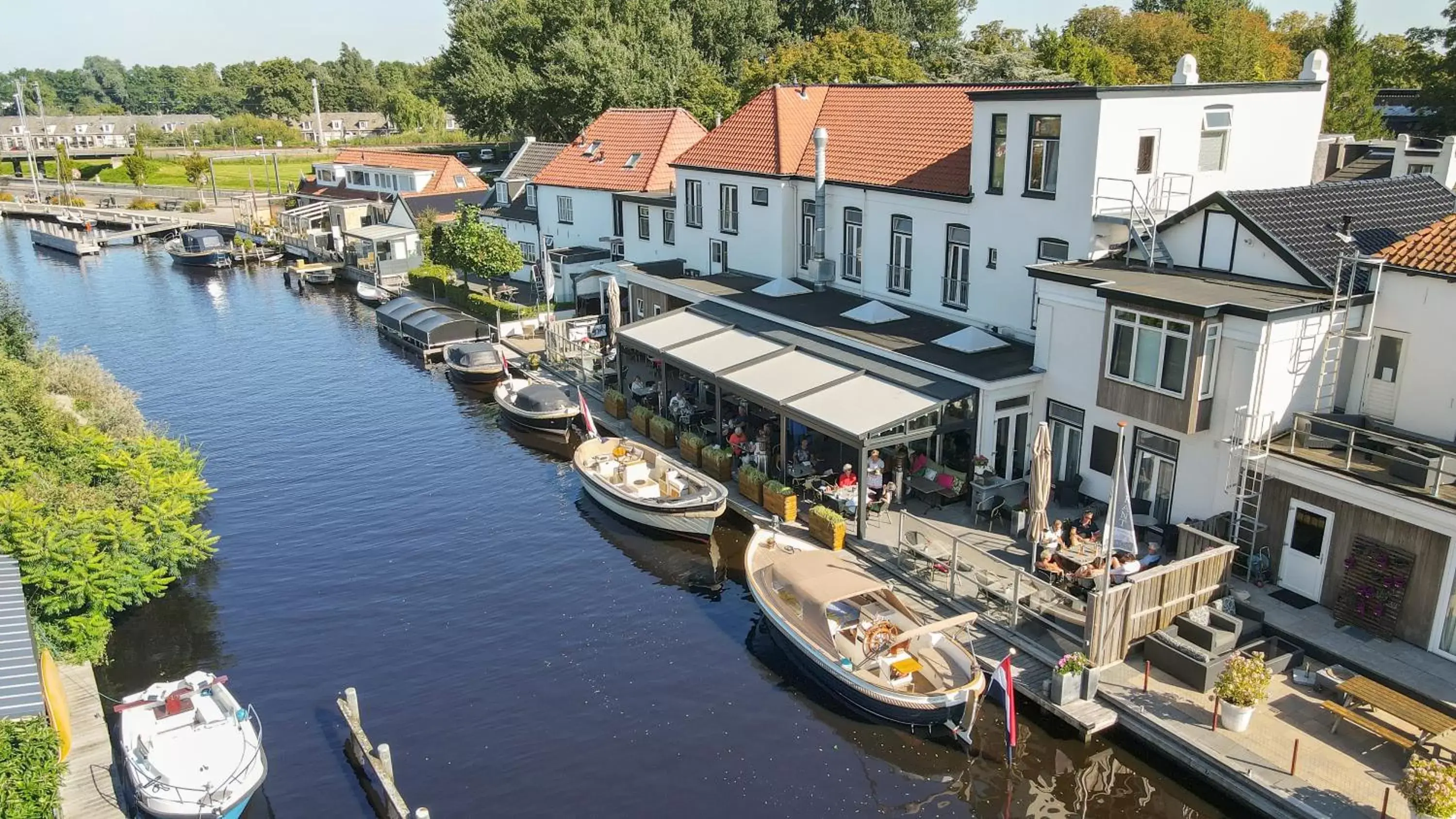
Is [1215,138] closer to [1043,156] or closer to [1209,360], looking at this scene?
[1043,156]

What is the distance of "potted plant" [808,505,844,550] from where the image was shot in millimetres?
23922

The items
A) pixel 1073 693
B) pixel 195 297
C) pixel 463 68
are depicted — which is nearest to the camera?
pixel 1073 693

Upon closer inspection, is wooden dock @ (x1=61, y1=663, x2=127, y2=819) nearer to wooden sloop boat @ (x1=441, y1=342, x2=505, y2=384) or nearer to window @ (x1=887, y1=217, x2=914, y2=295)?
wooden sloop boat @ (x1=441, y1=342, x2=505, y2=384)

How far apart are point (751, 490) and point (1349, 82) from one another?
68.3 meters

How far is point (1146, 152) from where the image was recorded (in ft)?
83.8

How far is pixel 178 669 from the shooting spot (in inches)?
867

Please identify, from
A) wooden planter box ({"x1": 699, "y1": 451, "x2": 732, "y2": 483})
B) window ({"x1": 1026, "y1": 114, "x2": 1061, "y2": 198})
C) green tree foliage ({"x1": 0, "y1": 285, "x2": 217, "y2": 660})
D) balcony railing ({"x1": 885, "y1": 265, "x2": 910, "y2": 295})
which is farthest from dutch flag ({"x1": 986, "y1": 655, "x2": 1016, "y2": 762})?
green tree foliage ({"x1": 0, "y1": 285, "x2": 217, "y2": 660})

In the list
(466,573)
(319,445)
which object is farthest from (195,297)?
(466,573)

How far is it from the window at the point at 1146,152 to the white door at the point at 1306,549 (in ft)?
32.8

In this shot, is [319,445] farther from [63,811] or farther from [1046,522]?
[1046,522]

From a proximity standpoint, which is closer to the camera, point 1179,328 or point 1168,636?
point 1168,636

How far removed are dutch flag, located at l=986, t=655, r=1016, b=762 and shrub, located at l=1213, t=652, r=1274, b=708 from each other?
138 inches

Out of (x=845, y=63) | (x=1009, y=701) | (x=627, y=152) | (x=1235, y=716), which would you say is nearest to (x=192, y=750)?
(x=1009, y=701)

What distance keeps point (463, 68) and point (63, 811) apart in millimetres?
80840
